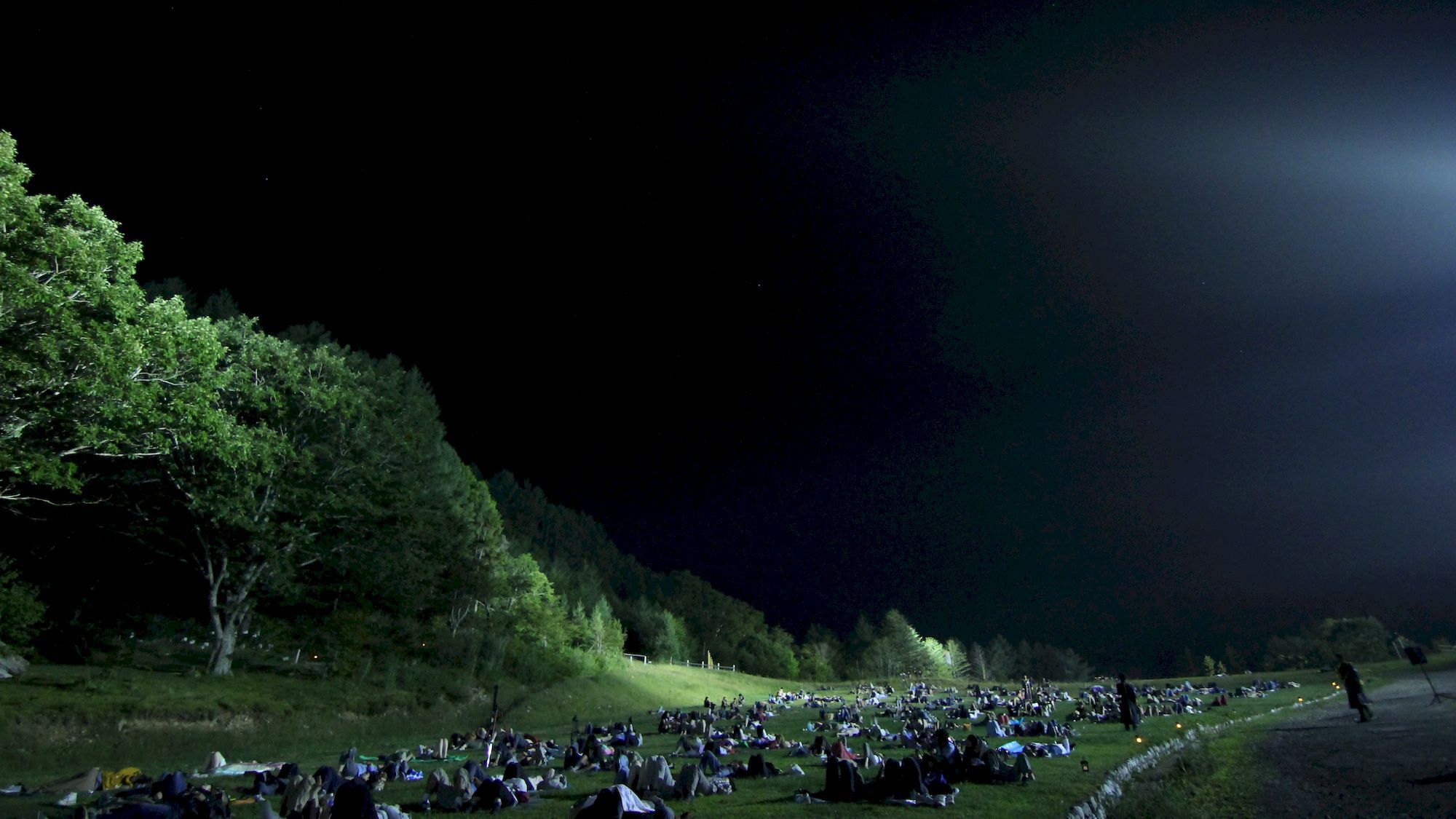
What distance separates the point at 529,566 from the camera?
64.0 metres

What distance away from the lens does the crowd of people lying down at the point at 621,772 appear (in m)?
11.1

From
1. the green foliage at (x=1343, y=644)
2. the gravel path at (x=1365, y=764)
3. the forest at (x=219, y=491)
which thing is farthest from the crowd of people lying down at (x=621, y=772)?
the green foliage at (x=1343, y=644)

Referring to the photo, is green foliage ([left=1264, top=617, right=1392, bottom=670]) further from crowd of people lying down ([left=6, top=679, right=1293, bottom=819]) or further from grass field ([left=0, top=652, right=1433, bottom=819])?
crowd of people lying down ([left=6, top=679, right=1293, bottom=819])

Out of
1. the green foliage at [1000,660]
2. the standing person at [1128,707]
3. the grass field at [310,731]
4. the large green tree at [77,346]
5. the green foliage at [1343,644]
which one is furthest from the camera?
the green foliage at [1000,660]

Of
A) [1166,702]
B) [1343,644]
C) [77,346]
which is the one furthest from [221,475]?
[1343,644]

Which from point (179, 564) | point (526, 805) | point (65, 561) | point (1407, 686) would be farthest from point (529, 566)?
point (1407, 686)

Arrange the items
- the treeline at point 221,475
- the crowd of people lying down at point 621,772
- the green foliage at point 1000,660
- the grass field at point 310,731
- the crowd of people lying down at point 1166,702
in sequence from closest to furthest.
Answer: the crowd of people lying down at point 621,772 → the grass field at point 310,731 → the treeline at point 221,475 → the crowd of people lying down at point 1166,702 → the green foliage at point 1000,660

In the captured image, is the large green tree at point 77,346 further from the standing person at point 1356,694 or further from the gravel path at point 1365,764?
the standing person at point 1356,694

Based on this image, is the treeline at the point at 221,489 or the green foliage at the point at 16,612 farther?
the green foliage at the point at 16,612

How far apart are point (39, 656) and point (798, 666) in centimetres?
11570

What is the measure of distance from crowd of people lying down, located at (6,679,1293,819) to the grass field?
2.03 feet

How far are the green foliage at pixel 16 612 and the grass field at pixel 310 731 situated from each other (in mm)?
1669

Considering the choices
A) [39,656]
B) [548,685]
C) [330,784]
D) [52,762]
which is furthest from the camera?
[548,685]

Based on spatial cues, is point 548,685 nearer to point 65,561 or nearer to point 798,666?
point 65,561
